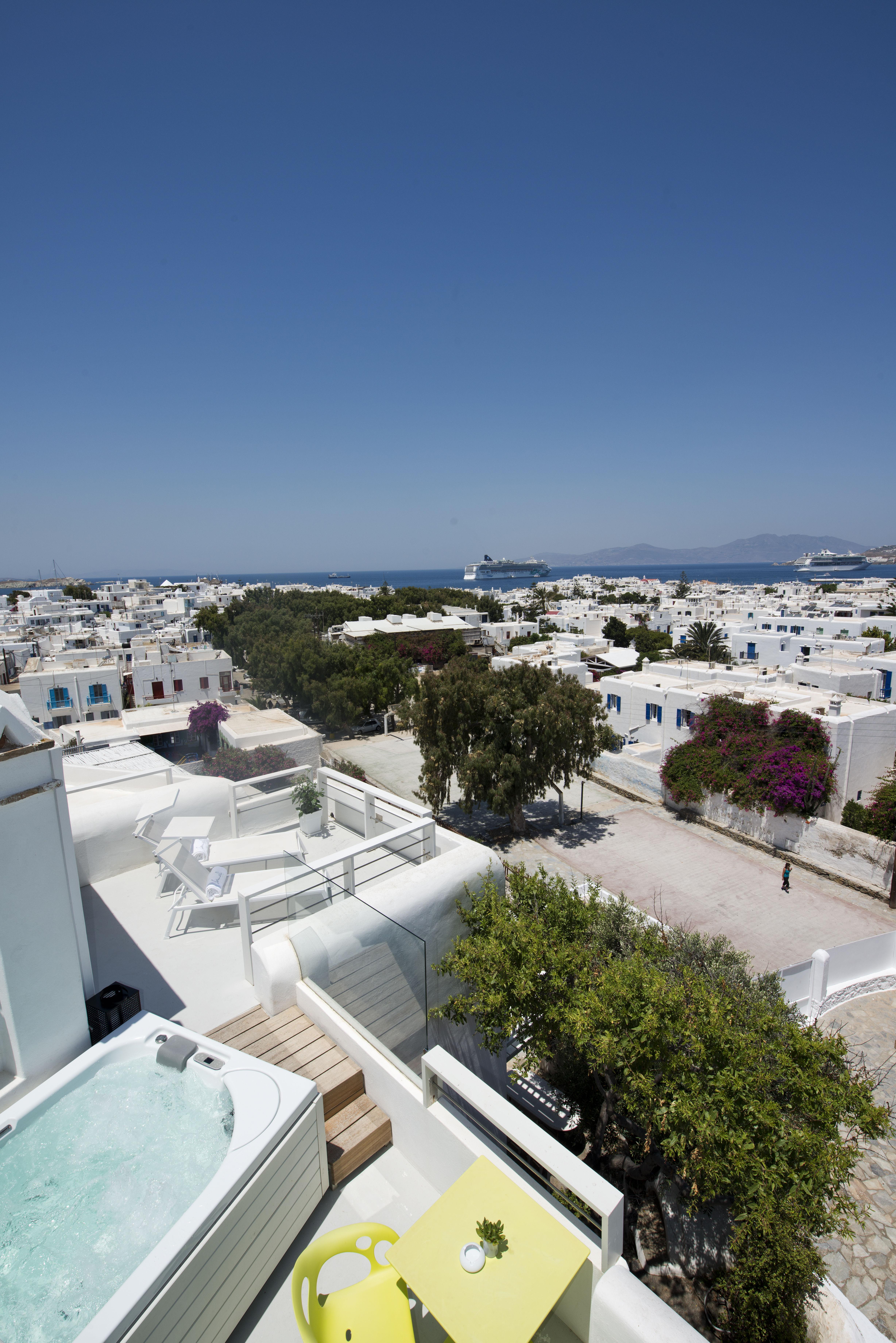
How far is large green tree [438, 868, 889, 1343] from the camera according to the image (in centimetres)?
436

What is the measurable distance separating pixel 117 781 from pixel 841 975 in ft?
41.2

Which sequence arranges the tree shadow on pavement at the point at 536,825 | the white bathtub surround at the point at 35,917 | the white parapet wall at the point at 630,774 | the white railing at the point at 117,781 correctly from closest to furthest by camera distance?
the white bathtub surround at the point at 35,917 → the white railing at the point at 117,781 → the tree shadow on pavement at the point at 536,825 → the white parapet wall at the point at 630,774

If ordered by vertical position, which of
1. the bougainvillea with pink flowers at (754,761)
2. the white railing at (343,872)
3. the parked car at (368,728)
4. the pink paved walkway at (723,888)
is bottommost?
the pink paved walkway at (723,888)

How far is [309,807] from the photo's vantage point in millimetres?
9625

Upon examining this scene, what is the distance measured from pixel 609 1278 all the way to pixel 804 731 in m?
17.6

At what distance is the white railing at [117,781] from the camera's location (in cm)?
902

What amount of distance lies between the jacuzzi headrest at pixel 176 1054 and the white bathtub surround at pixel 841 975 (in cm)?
914

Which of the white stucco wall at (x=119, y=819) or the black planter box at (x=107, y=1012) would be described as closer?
the black planter box at (x=107, y=1012)

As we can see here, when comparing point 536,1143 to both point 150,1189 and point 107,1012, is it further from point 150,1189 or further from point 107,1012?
point 107,1012

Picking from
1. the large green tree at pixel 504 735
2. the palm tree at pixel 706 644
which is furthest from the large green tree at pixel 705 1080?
the palm tree at pixel 706 644

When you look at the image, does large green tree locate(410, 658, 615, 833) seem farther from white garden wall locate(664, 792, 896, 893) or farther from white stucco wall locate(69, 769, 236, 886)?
white stucco wall locate(69, 769, 236, 886)

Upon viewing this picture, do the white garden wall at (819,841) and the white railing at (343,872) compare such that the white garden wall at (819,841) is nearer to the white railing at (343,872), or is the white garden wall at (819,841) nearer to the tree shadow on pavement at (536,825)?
the tree shadow on pavement at (536,825)

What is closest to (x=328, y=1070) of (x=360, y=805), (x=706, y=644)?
(x=360, y=805)

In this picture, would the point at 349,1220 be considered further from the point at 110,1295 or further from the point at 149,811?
the point at 149,811
